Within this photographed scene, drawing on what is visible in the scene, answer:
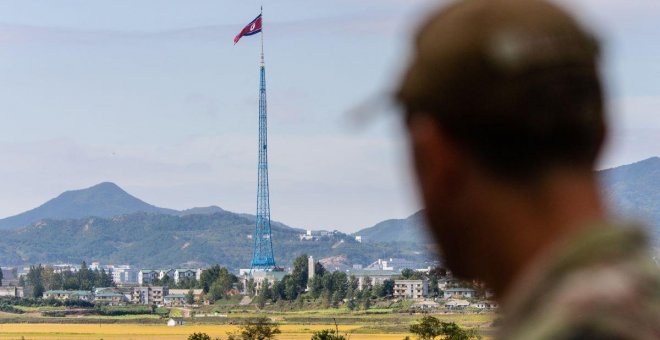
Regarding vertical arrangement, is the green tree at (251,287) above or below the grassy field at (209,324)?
above

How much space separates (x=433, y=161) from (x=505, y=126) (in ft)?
0.37

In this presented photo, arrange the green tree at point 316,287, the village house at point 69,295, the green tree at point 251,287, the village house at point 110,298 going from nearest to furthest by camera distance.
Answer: the green tree at point 316,287
the green tree at point 251,287
the village house at point 110,298
the village house at point 69,295

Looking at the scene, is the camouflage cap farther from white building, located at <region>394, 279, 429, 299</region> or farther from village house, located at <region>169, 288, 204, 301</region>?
village house, located at <region>169, 288, 204, 301</region>

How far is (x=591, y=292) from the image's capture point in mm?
1292

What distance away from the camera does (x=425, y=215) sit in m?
1.61

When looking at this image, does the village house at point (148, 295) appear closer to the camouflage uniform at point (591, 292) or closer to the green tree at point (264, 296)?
the green tree at point (264, 296)

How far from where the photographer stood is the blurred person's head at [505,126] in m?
1.49

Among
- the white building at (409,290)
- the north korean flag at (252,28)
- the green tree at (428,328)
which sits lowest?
the green tree at (428,328)

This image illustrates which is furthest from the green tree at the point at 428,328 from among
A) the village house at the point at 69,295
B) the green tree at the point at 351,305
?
the village house at the point at 69,295

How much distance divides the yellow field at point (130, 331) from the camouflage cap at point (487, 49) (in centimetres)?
9178

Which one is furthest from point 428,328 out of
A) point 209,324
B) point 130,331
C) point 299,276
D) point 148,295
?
point 148,295

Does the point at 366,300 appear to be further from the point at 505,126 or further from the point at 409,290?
the point at 505,126

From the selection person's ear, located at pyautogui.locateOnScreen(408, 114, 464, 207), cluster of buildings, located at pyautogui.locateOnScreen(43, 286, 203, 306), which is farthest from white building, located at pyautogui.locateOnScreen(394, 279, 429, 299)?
person's ear, located at pyautogui.locateOnScreen(408, 114, 464, 207)

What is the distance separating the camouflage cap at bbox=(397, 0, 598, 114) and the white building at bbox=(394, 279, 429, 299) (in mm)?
149937
